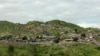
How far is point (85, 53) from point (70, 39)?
3496cm

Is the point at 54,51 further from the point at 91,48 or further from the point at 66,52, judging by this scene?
the point at 91,48

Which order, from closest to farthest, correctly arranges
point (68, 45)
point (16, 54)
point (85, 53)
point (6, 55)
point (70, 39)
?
1. point (6, 55)
2. point (16, 54)
3. point (85, 53)
4. point (68, 45)
5. point (70, 39)

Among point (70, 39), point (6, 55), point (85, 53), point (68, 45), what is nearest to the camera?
point (6, 55)

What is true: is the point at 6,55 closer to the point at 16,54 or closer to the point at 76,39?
the point at 16,54

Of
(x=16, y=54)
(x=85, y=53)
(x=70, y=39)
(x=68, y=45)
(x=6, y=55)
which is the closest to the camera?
(x=6, y=55)

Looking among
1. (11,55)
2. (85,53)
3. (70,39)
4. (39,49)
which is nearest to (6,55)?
(11,55)

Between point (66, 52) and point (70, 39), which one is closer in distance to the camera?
point (66, 52)

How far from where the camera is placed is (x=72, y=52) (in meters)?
139

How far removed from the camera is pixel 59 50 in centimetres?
14325

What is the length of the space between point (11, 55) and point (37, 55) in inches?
596

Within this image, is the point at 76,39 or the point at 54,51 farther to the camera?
the point at 76,39

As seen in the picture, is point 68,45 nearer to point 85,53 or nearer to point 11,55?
point 85,53

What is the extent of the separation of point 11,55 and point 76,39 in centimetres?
6057

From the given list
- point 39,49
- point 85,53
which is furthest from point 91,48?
point 39,49
